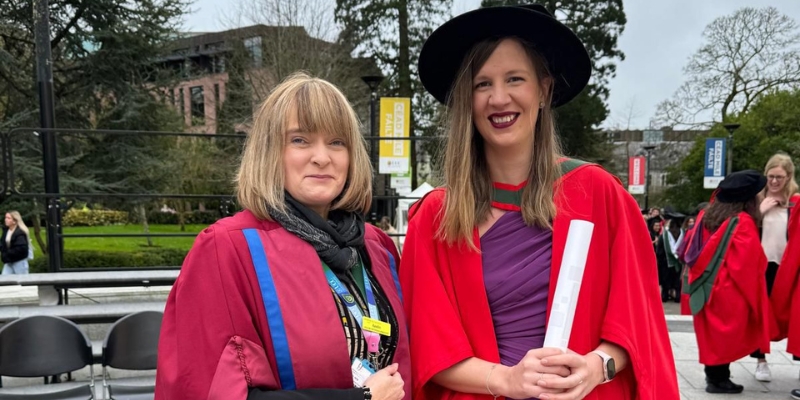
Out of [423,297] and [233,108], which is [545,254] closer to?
[423,297]

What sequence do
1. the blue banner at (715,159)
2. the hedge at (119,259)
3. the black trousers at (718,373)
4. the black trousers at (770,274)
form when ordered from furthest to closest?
the blue banner at (715,159) < the hedge at (119,259) < the black trousers at (770,274) < the black trousers at (718,373)

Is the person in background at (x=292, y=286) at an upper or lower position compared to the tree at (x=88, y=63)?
lower

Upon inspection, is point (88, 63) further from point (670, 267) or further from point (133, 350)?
point (670, 267)

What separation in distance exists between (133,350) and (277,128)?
2702 mm

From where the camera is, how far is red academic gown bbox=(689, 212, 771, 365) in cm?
459

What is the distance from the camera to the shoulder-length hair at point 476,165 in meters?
1.56

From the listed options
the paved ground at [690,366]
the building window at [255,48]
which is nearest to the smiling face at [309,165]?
the paved ground at [690,366]

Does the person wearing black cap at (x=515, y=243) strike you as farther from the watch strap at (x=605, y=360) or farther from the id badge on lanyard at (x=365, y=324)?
the id badge on lanyard at (x=365, y=324)

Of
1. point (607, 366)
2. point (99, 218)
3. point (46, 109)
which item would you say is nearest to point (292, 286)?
point (607, 366)

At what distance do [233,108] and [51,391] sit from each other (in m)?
14.8

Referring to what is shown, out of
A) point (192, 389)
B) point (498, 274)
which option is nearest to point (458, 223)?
point (498, 274)

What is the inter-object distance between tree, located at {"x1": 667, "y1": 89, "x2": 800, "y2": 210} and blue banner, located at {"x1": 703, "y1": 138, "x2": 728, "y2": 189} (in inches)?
135

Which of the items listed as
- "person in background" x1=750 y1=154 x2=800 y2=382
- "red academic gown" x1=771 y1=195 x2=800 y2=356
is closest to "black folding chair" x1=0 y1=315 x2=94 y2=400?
"red academic gown" x1=771 y1=195 x2=800 y2=356

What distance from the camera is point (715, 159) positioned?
17.1 meters
